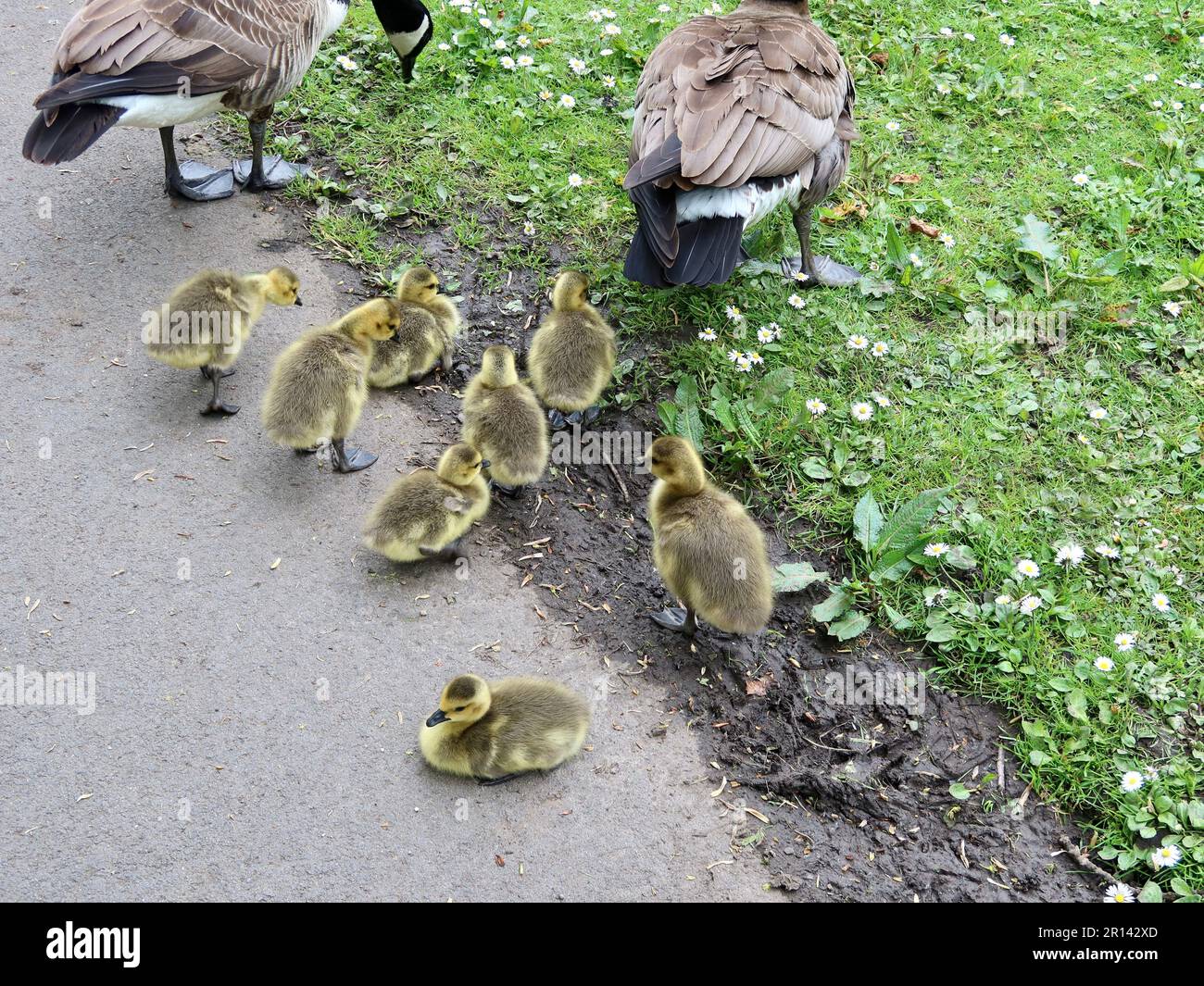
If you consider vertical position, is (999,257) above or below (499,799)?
above

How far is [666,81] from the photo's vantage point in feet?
17.4

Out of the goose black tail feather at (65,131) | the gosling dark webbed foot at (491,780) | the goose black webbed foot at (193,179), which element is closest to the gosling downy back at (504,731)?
the gosling dark webbed foot at (491,780)

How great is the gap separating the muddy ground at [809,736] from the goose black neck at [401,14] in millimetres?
3431

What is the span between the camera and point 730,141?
4918mm

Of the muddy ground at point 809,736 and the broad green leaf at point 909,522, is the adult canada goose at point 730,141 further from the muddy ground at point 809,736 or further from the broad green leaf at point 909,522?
the broad green leaf at point 909,522

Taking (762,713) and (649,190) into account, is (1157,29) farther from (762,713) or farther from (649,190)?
(762,713)

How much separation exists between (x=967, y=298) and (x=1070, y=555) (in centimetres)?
183

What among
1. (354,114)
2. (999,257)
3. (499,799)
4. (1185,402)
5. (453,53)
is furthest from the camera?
(453,53)

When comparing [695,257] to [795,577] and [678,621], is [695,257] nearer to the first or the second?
[795,577]

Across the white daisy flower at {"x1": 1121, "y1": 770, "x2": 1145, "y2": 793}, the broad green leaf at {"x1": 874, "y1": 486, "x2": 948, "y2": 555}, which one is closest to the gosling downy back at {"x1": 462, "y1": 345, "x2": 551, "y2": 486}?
the broad green leaf at {"x1": 874, "y1": 486, "x2": 948, "y2": 555}

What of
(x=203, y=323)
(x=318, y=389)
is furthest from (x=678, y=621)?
(x=203, y=323)
